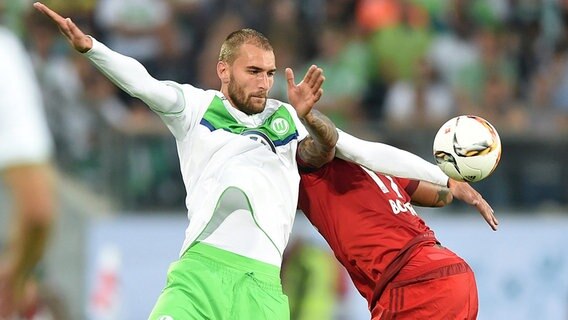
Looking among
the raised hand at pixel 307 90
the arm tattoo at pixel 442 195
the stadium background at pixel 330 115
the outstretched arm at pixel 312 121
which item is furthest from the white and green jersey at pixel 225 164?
the stadium background at pixel 330 115

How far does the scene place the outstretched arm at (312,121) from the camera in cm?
664

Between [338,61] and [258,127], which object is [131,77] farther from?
[338,61]

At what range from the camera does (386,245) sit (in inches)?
281

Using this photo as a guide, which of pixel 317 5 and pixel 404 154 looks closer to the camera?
pixel 404 154

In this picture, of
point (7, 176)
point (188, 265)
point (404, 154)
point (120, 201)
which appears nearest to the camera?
point (7, 176)

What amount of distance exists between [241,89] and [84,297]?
5805 mm

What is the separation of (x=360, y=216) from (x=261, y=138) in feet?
2.35

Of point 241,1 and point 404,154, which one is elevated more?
point 241,1

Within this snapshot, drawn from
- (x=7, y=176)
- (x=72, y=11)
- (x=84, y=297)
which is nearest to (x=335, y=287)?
(x=84, y=297)

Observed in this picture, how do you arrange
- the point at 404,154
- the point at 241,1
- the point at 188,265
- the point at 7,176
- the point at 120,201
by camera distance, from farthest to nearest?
the point at 241,1 < the point at 120,201 < the point at 404,154 < the point at 188,265 < the point at 7,176

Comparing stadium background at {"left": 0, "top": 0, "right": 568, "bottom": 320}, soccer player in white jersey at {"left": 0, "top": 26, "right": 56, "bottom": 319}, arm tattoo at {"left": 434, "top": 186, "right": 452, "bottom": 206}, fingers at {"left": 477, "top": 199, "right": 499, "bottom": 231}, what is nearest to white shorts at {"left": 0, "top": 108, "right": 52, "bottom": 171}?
soccer player in white jersey at {"left": 0, "top": 26, "right": 56, "bottom": 319}

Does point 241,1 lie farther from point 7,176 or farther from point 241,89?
point 7,176

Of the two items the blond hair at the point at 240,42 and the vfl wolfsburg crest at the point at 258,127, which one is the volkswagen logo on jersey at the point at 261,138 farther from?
the blond hair at the point at 240,42

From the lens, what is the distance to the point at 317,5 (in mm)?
13422
